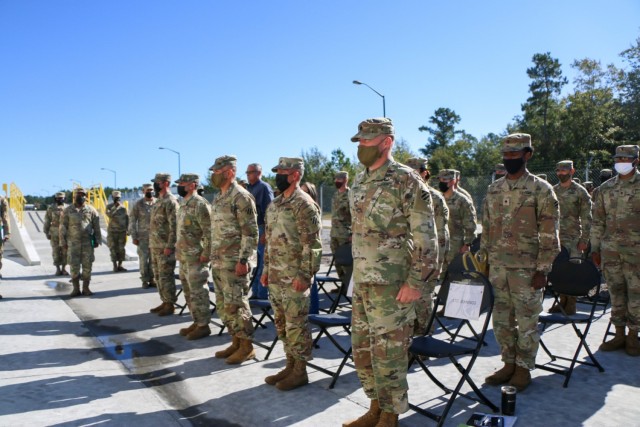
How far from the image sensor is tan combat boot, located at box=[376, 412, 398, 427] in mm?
3528

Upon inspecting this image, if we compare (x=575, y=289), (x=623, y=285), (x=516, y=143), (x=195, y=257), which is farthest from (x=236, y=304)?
(x=623, y=285)

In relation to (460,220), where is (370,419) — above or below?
below

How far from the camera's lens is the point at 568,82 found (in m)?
48.4

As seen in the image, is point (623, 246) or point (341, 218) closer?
point (623, 246)

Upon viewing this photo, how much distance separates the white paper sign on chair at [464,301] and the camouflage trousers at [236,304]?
237 cm

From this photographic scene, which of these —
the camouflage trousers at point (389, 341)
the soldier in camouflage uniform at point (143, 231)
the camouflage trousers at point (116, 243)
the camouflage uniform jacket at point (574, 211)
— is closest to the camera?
the camouflage trousers at point (389, 341)

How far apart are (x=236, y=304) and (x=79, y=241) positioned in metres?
5.69

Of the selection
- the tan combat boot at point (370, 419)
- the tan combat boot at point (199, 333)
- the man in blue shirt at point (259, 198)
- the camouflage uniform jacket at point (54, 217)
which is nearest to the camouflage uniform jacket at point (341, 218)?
the man in blue shirt at point (259, 198)

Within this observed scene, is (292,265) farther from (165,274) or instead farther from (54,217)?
(54,217)

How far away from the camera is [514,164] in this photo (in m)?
4.62

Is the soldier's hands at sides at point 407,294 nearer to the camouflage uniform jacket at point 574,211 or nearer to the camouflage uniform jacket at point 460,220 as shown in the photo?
the camouflage uniform jacket at point 460,220

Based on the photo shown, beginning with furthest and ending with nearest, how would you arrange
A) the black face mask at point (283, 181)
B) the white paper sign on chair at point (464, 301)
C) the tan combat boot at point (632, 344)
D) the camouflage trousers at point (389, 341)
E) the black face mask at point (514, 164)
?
the tan combat boot at point (632, 344)
the black face mask at point (283, 181)
the black face mask at point (514, 164)
the white paper sign on chair at point (464, 301)
the camouflage trousers at point (389, 341)

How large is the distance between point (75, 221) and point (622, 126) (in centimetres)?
4004

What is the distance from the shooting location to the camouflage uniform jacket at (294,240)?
4707mm
